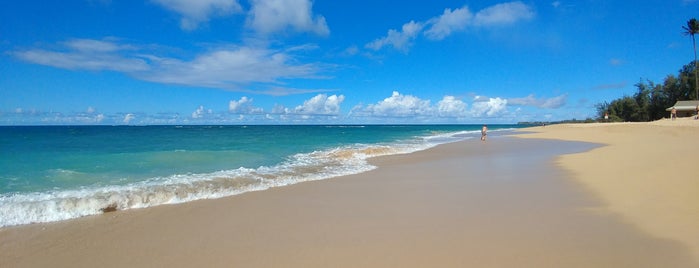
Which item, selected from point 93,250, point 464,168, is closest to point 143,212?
point 93,250

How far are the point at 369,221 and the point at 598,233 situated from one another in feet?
10.4

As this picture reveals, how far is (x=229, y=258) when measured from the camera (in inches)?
160

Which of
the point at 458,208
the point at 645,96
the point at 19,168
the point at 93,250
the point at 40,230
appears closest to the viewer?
the point at 93,250

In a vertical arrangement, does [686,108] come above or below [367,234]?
above

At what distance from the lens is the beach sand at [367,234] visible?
3.96 metres

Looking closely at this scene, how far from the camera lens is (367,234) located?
483cm

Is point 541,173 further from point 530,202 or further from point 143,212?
point 143,212

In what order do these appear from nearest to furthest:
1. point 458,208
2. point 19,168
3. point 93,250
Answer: point 93,250, point 458,208, point 19,168

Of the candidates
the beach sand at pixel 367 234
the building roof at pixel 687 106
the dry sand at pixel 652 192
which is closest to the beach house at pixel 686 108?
the building roof at pixel 687 106

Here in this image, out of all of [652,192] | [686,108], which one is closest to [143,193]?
[652,192]

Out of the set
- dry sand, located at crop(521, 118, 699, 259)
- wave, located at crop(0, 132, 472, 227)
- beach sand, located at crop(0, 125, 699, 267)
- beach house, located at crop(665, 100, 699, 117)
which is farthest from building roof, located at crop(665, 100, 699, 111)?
wave, located at crop(0, 132, 472, 227)

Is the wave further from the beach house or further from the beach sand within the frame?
the beach house

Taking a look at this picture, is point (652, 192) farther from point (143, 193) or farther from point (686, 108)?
point (686, 108)

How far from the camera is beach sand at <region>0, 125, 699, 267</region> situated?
3955mm
